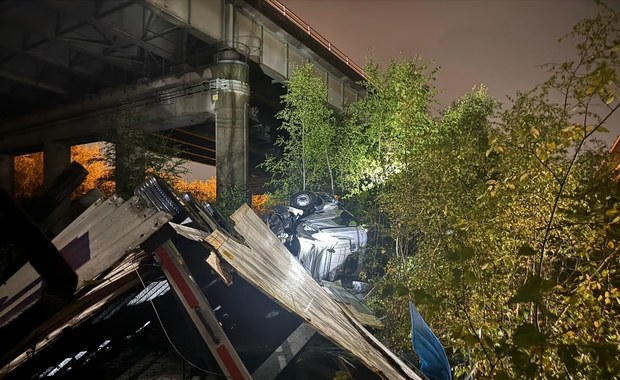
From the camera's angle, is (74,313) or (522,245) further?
(74,313)

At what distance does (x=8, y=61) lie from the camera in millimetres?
18688

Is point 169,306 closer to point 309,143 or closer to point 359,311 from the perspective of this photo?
point 359,311

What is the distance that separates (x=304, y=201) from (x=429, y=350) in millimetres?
6501

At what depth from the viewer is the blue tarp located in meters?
4.09

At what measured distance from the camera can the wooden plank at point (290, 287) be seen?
3.14 metres

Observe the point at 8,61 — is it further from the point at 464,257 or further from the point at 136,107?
the point at 464,257

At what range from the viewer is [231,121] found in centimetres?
1700

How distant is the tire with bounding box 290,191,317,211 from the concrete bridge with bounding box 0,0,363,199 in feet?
21.5

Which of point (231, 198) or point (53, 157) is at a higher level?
point (53, 157)

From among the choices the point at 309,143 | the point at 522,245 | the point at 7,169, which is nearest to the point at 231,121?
Answer: the point at 309,143

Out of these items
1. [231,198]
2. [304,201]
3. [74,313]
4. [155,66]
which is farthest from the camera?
[155,66]

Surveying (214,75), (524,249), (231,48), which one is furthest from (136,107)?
(524,249)

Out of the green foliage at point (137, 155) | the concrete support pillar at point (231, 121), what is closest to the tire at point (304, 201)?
the concrete support pillar at point (231, 121)

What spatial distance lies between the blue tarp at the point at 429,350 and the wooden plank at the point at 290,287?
195mm
